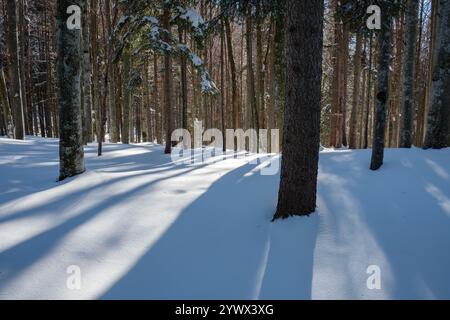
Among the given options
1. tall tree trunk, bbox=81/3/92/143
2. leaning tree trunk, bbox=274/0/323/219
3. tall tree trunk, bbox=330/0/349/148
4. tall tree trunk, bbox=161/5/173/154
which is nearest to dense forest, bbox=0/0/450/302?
leaning tree trunk, bbox=274/0/323/219

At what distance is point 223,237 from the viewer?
171 inches

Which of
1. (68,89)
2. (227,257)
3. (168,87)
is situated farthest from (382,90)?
(168,87)

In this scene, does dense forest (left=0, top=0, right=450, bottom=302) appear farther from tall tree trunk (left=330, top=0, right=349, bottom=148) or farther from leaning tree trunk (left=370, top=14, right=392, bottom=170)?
tall tree trunk (left=330, top=0, right=349, bottom=148)

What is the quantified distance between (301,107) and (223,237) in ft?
6.45

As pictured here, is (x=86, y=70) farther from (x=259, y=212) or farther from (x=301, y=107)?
(x=301, y=107)

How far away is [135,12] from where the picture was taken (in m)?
10.2

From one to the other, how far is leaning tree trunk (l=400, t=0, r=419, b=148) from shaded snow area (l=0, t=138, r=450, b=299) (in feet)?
6.22

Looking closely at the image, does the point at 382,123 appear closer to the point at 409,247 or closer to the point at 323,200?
the point at 323,200

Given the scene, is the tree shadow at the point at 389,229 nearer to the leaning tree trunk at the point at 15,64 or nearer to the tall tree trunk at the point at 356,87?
the tall tree trunk at the point at 356,87

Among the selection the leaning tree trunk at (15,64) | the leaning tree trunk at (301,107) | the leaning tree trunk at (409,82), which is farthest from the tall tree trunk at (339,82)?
the leaning tree trunk at (15,64)

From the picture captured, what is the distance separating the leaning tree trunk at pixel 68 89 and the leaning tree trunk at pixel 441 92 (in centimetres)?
739

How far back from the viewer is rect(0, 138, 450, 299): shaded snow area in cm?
341

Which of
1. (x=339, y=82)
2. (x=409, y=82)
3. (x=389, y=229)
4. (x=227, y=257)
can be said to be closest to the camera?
(x=227, y=257)

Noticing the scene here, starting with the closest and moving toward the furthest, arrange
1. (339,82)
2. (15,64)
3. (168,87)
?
(168,87) < (15,64) < (339,82)
